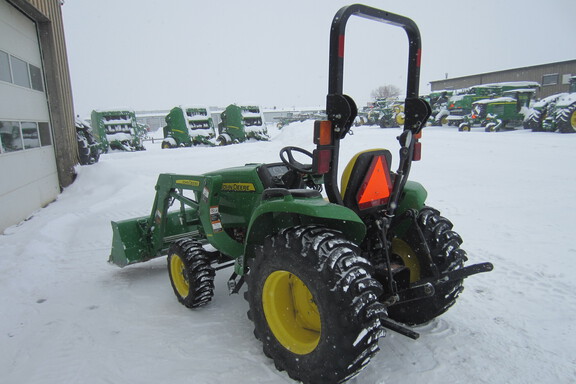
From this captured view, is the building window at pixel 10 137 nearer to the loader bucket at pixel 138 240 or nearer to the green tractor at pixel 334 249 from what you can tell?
the loader bucket at pixel 138 240

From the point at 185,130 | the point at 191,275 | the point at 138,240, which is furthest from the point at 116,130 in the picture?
the point at 191,275

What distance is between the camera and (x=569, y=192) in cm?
632

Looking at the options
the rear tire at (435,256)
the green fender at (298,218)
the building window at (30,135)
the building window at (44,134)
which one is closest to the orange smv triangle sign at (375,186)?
the green fender at (298,218)

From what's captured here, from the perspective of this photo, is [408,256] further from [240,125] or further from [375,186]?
[240,125]

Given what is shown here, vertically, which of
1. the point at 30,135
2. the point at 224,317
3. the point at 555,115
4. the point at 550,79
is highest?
the point at 550,79

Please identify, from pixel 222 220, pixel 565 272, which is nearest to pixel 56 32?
pixel 222 220

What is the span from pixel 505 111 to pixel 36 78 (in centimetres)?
1907

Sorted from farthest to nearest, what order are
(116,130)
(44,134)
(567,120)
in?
1. (116,130)
2. (567,120)
3. (44,134)

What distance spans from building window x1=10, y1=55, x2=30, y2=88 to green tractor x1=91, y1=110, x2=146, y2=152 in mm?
10764

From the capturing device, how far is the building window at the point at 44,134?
27.1 ft

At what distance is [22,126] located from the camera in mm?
7234

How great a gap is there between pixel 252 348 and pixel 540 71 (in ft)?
148

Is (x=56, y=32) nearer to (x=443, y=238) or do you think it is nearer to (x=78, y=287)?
(x=78, y=287)

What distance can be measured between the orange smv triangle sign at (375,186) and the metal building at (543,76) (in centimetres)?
3916
